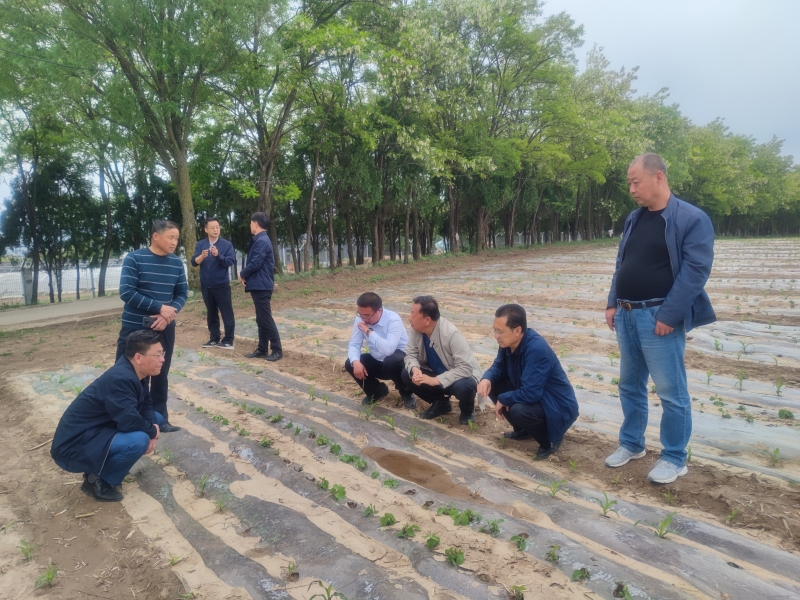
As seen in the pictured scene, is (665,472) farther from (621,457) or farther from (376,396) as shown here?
(376,396)

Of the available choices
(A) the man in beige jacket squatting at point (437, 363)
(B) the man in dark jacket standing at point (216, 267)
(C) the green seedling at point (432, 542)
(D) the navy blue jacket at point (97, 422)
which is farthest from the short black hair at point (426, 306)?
(B) the man in dark jacket standing at point (216, 267)

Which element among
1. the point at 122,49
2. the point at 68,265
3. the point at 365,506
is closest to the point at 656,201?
the point at 365,506

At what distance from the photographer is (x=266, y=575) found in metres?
2.68

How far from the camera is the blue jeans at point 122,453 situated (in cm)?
335

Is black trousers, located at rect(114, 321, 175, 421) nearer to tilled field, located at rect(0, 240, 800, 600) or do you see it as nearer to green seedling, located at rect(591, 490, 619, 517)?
tilled field, located at rect(0, 240, 800, 600)

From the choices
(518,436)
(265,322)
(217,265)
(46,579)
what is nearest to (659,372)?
(518,436)

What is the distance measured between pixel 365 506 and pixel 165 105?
11.3 m

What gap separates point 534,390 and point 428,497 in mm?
1067

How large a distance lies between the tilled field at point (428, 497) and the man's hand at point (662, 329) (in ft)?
3.33

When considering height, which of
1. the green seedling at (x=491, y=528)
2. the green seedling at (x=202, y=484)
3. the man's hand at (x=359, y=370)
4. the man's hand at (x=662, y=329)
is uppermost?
the man's hand at (x=662, y=329)

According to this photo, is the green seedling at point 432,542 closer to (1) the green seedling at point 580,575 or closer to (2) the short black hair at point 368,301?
Answer: (1) the green seedling at point 580,575

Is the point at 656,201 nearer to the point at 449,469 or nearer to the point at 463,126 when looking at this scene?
the point at 449,469

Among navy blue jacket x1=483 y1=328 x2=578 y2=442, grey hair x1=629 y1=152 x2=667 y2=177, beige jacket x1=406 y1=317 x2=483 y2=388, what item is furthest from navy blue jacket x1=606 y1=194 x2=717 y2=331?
beige jacket x1=406 y1=317 x2=483 y2=388

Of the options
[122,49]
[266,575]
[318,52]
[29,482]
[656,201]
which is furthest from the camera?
[318,52]
